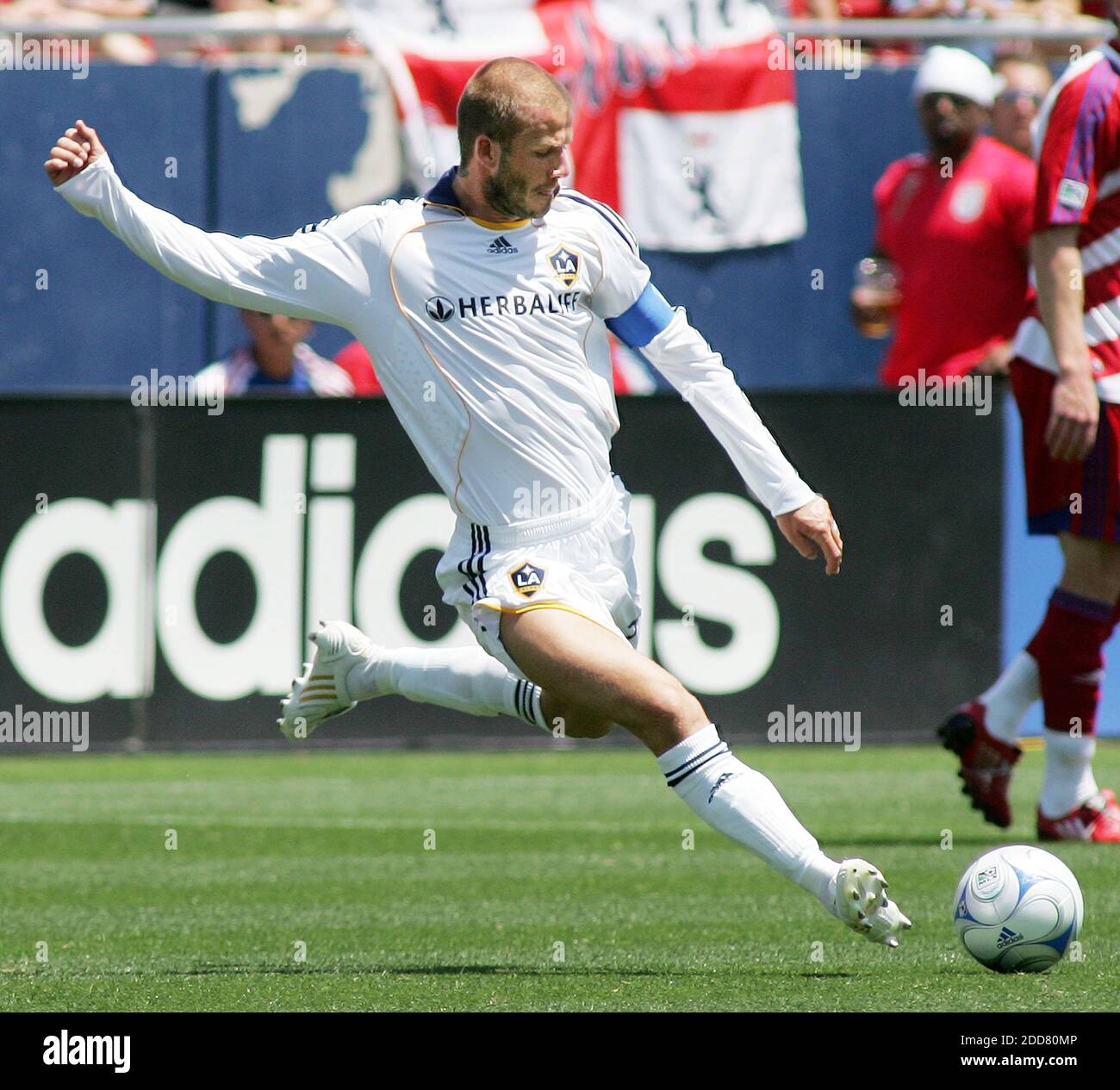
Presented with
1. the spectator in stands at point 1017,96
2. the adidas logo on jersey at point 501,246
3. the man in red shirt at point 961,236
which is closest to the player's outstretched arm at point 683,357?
the adidas logo on jersey at point 501,246

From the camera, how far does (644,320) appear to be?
5.85 m

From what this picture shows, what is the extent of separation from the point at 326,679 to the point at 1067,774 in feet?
8.88

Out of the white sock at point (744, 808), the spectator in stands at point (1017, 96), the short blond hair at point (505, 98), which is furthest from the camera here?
the spectator in stands at point (1017, 96)

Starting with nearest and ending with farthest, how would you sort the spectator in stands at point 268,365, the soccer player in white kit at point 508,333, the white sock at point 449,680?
the soccer player in white kit at point 508,333
the white sock at point 449,680
the spectator in stands at point 268,365

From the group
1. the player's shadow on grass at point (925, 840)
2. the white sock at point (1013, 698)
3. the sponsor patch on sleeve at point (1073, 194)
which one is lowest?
the player's shadow on grass at point (925, 840)

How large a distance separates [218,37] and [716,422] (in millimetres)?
9315

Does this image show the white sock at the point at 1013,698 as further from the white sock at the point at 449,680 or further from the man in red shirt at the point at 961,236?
the man in red shirt at the point at 961,236

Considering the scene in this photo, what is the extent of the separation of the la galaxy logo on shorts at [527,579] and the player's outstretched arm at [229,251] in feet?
2.65

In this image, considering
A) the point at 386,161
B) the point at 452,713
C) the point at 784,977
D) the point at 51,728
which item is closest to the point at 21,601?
the point at 51,728

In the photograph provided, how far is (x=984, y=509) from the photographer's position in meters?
11.5

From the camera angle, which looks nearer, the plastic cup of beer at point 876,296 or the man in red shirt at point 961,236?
the man in red shirt at point 961,236

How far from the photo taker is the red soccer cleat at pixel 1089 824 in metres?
7.82

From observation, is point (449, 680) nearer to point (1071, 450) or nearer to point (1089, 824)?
point (1071, 450)

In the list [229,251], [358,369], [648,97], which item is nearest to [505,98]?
[229,251]
